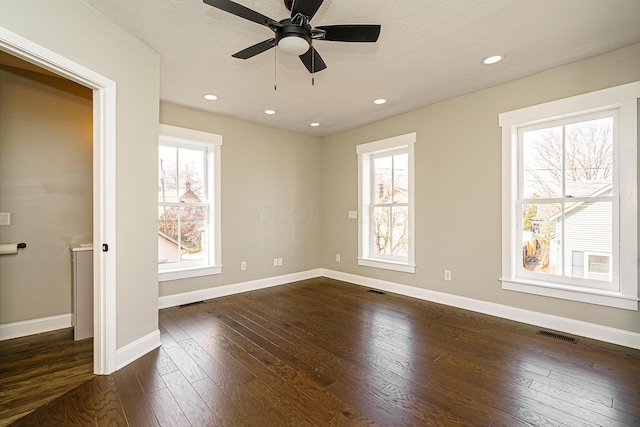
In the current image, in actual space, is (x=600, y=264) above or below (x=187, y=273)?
above

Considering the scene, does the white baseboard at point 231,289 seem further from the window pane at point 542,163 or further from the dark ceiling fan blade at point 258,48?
the window pane at point 542,163

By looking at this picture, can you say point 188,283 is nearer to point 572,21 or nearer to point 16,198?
point 16,198

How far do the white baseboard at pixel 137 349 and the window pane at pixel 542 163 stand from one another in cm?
406

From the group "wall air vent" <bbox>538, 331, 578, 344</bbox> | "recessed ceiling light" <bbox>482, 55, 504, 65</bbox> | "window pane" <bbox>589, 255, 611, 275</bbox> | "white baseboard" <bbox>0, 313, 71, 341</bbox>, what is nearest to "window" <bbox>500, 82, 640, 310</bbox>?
"window pane" <bbox>589, 255, 611, 275</bbox>

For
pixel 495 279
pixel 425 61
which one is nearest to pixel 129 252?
pixel 425 61

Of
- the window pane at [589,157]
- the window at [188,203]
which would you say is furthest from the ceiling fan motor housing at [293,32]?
the window pane at [589,157]

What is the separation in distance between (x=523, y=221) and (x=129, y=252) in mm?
3988

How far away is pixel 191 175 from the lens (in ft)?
13.7

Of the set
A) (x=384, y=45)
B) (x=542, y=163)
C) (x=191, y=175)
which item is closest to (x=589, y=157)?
(x=542, y=163)

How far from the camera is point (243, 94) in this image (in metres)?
3.59

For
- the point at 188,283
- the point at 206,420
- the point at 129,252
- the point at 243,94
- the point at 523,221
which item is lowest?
the point at 206,420

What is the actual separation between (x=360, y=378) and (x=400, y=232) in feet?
8.98

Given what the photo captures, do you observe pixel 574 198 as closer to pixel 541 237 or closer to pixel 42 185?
pixel 541 237

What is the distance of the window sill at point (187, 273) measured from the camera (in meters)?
3.79
